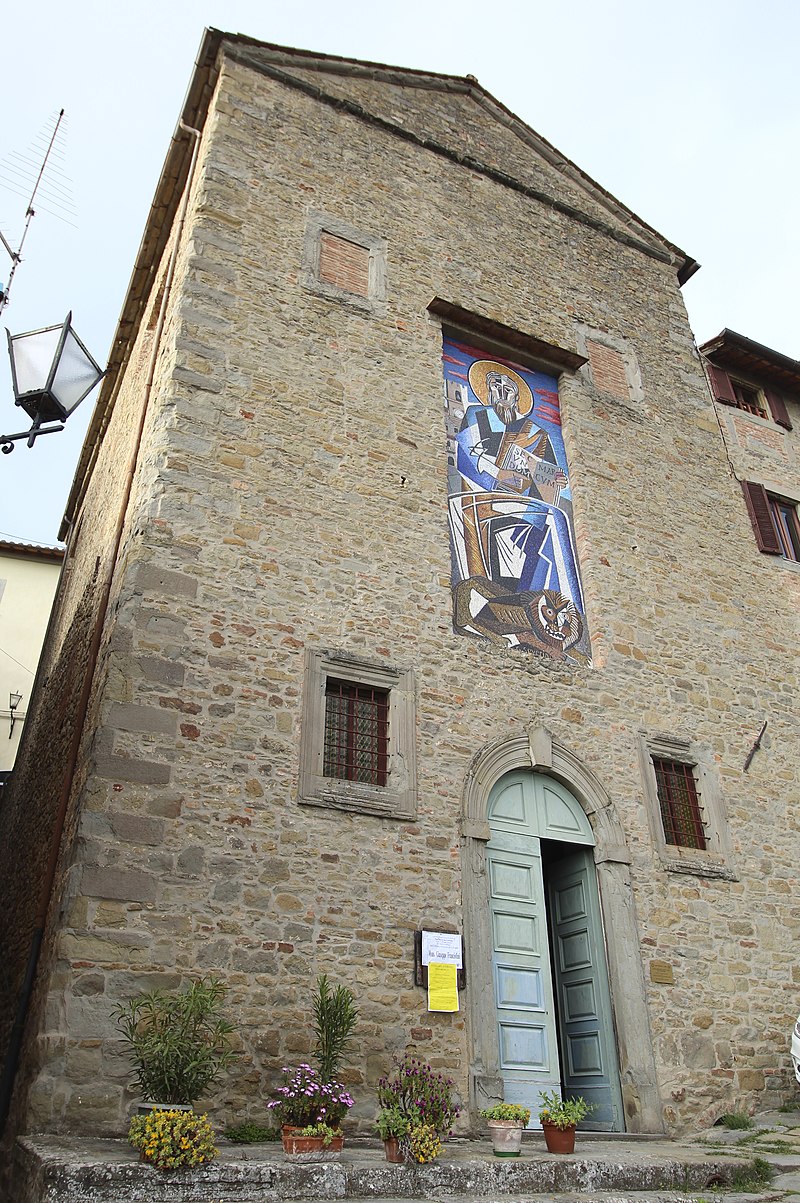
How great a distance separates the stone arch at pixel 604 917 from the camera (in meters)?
7.17

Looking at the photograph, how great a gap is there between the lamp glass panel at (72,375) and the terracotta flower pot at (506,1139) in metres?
5.12

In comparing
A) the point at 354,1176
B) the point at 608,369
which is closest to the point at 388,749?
the point at 354,1176

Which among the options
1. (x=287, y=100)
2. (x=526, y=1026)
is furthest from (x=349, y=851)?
(x=287, y=100)

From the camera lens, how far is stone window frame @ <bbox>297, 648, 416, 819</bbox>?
7242mm

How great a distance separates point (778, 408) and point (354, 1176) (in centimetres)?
1282

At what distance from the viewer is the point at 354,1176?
4.84 metres

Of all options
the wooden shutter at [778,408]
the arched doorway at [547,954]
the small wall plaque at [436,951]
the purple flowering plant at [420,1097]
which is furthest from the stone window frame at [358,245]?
the purple flowering plant at [420,1097]

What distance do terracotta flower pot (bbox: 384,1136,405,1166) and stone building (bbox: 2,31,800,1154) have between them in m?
1.03

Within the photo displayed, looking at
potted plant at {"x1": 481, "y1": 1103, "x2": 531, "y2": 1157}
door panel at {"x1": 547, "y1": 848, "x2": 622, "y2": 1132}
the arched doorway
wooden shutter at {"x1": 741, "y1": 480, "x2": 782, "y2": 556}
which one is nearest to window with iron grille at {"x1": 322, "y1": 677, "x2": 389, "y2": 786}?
the arched doorway

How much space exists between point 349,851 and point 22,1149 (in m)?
2.83

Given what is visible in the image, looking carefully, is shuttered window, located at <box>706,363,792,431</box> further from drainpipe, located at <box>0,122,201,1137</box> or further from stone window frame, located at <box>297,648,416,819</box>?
stone window frame, located at <box>297,648,416,819</box>

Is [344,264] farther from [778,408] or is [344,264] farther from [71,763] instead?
[778,408]

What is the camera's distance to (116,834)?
6.27 meters

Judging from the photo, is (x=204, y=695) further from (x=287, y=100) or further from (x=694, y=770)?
(x=287, y=100)
